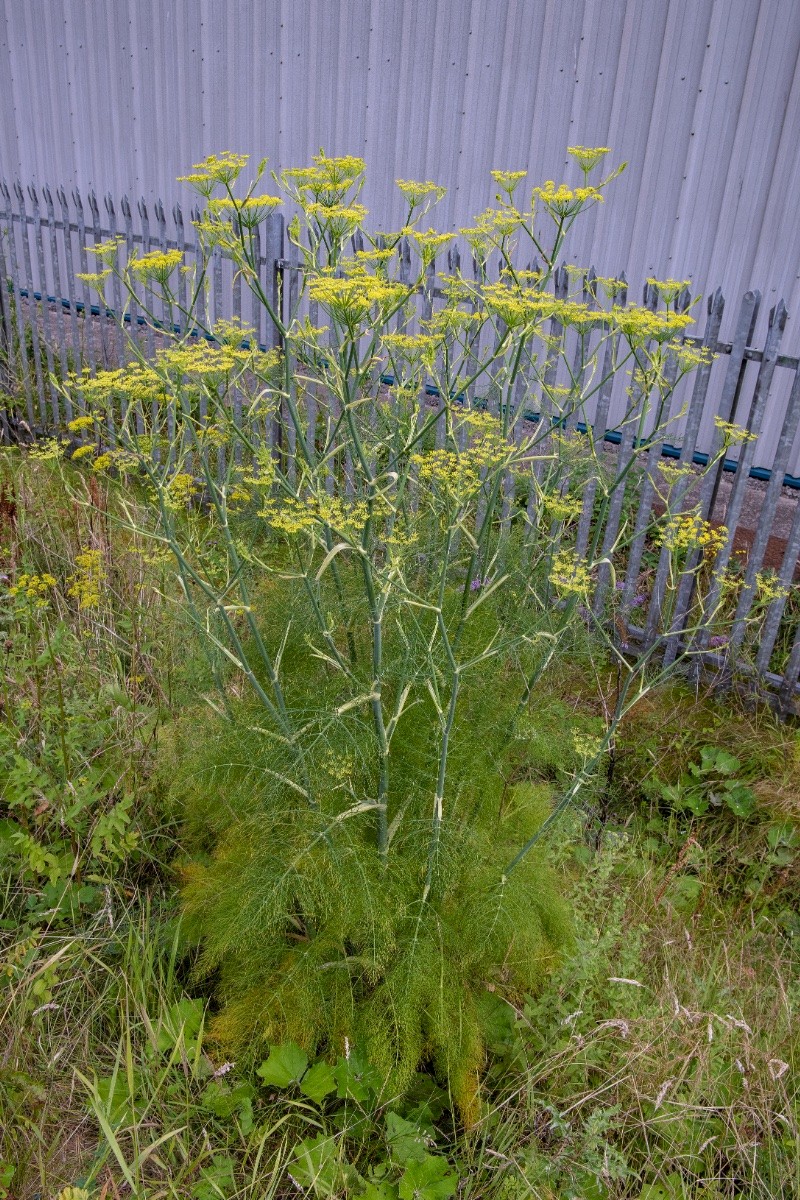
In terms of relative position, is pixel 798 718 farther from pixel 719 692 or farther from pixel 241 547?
pixel 241 547

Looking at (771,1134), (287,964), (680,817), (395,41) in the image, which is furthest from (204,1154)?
(395,41)

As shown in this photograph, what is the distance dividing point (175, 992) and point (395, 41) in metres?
7.07

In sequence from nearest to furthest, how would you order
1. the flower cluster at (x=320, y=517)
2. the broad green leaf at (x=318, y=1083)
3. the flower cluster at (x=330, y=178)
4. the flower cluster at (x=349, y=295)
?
the flower cluster at (x=349, y=295), the flower cluster at (x=320, y=517), the flower cluster at (x=330, y=178), the broad green leaf at (x=318, y=1083)

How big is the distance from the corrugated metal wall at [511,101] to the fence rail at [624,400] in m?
0.83

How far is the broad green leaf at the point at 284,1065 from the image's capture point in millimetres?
2389

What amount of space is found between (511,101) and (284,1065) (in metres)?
6.54

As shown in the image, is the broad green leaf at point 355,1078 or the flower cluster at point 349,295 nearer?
the flower cluster at point 349,295

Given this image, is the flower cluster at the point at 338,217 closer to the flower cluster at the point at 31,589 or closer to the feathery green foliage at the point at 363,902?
the feathery green foliage at the point at 363,902

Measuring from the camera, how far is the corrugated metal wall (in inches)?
224

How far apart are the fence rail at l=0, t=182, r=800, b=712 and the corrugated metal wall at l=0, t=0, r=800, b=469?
2.74 feet

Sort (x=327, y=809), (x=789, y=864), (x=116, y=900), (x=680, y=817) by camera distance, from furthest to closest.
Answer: (x=680, y=817) → (x=789, y=864) → (x=116, y=900) → (x=327, y=809)

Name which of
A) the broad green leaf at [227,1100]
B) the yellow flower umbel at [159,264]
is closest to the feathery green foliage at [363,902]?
the broad green leaf at [227,1100]

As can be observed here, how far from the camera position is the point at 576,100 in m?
6.25

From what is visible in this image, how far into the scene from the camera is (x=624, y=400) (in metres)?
6.42
